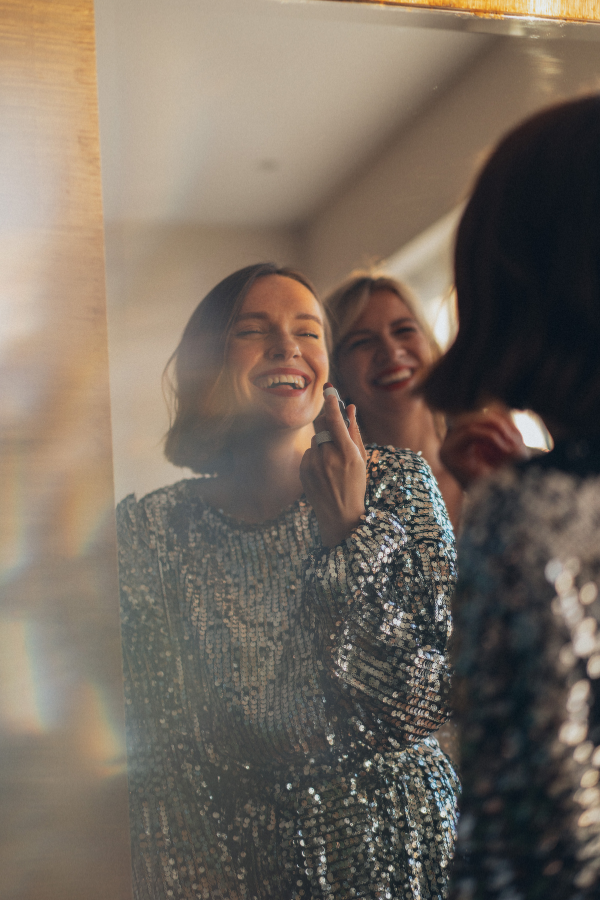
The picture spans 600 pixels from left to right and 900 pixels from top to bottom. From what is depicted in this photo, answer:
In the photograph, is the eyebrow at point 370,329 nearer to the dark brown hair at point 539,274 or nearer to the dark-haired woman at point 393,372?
the dark-haired woman at point 393,372

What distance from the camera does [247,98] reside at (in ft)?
2.95

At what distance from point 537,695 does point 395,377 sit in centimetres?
49

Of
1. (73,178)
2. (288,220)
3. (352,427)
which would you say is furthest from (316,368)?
(73,178)

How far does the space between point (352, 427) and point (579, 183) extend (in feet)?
1.29

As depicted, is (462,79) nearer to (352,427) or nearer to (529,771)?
(352,427)

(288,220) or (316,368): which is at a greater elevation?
(288,220)

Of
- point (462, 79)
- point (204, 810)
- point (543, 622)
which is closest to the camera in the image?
point (543, 622)

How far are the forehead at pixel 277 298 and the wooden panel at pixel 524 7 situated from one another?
0.41 m

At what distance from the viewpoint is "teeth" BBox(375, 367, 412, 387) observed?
91 centimetres

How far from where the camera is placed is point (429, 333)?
917mm

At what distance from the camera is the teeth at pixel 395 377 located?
91 centimetres

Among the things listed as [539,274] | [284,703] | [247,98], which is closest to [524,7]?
[247,98]

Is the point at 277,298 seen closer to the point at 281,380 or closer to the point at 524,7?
the point at 281,380

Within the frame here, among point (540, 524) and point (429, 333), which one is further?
point (429, 333)
